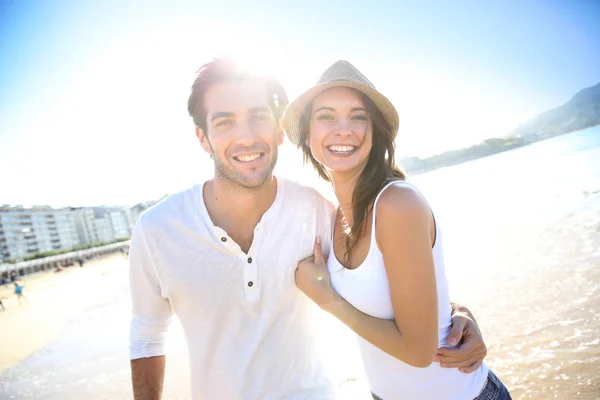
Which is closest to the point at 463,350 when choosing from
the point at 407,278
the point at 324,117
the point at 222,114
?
the point at 407,278

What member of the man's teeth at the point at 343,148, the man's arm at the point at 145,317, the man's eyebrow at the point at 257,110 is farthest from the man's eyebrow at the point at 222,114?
the man's arm at the point at 145,317

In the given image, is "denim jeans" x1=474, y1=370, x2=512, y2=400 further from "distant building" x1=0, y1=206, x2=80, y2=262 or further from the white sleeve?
"distant building" x1=0, y1=206, x2=80, y2=262

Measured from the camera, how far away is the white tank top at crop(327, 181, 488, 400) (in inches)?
71.6

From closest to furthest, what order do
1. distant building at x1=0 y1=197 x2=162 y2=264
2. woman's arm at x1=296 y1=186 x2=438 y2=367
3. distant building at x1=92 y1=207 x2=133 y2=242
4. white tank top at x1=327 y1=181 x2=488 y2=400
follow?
woman's arm at x1=296 y1=186 x2=438 y2=367, white tank top at x1=327 y1=181 x2=488 y2=400, distant building at x1=0 y1=197 x2=162 y2=264, distant building at x1=92 y1=207 x2=133 y2=242

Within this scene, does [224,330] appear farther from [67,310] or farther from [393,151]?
[67,310]

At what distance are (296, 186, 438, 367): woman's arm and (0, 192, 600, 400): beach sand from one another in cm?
294

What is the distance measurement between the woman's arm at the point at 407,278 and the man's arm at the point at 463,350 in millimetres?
204

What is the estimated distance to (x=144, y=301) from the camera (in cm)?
216

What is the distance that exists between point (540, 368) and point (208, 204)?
466cm

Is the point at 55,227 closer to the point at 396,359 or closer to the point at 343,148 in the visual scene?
the point at 343,148

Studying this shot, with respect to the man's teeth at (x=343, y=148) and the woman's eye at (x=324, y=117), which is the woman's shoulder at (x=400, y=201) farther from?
the woman's eye at (x=324, y=117)

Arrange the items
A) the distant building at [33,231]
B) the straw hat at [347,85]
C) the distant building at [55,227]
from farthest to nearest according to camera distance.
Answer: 1. the distant building at [55,227]
2. the distant building at [33,231]
3. the straw hat at [347,85]

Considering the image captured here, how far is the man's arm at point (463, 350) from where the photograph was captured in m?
1.85

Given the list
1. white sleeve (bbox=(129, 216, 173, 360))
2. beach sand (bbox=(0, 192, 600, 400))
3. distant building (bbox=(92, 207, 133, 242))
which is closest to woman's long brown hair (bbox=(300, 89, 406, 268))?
white sleeve (bbox=(129, 216, 173, 360))
